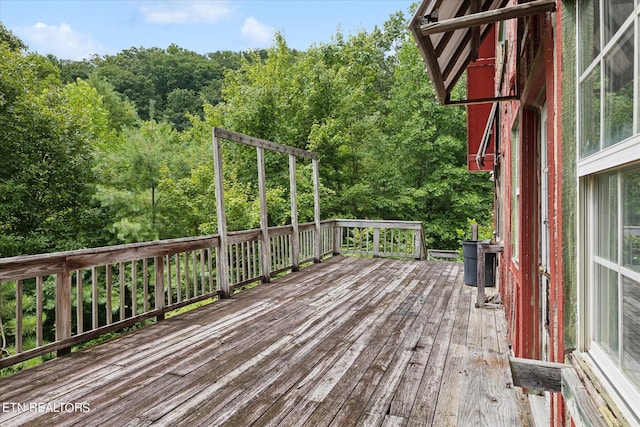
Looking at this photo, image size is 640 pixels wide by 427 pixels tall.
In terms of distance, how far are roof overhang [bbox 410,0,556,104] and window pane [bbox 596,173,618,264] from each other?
0.75m

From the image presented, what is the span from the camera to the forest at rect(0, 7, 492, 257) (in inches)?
406

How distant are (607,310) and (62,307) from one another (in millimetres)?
3544

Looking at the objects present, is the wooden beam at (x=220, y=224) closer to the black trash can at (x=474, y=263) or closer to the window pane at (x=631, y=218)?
the black trash can at (x=474, y=263)

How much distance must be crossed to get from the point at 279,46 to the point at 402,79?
5.07m

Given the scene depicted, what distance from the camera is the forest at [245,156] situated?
406 inches

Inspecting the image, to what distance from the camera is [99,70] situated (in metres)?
22.4

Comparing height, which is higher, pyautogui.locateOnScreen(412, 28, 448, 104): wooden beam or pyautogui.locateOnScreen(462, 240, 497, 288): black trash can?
pyautogui.locateOnScreen(412, 28, 448, 104): wooden beam

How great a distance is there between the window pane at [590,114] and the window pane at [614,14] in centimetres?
9

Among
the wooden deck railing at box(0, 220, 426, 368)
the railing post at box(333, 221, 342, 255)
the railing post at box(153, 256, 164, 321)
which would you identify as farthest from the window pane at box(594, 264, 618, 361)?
the railing post at box(333, 221, 342, 255)

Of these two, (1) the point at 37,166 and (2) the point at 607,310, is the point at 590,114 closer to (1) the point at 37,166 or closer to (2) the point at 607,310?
(2) the point at 607,310

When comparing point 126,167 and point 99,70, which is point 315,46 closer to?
point 126,167

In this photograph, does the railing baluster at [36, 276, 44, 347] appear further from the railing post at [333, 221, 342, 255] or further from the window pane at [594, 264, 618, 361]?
the railing post at [333, 221, 342, 255]

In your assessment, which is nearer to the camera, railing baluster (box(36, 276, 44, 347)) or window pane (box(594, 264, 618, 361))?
window pane (box(594, 264, 618, 361))

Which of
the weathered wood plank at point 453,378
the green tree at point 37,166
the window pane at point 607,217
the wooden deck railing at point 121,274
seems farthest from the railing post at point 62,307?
the green tree at point 37,166
